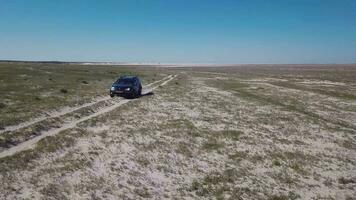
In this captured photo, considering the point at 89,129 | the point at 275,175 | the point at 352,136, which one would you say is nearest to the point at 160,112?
the point at 89,129

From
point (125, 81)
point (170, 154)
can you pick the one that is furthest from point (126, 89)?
point (170, 154)

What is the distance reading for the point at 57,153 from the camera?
50.1 feet

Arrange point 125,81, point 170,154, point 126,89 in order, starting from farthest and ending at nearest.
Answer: point 125,81 < point 126,89 < point 170,154

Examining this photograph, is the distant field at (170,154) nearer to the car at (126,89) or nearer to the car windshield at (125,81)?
Answer: the car at (126,89)

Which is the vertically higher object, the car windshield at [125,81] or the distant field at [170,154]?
the car windshield at [125,81]

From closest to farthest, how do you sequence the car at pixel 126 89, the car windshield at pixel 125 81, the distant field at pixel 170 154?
the distant field at pixel 170 154, the car at pixel 126 89, the car windshield at pixel 125 81

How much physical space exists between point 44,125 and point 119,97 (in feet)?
63.0

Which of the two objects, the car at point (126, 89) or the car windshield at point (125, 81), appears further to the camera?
the car windshield at point (125, 81)

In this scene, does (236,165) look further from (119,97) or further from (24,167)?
(119,97)

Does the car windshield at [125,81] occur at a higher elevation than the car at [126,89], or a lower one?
higher

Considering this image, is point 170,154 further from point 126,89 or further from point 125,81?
point 125,81

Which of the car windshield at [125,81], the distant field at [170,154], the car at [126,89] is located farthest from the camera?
the car windshield at [125,81]

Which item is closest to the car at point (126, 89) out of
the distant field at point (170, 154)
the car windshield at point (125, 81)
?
the car windshield at point (125, 81)

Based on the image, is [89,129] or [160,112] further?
[160,112]
